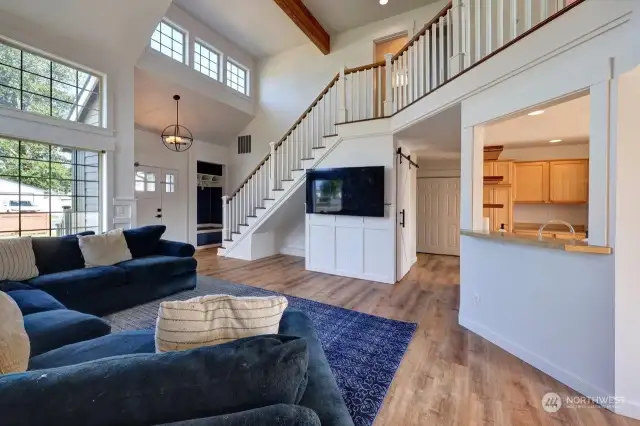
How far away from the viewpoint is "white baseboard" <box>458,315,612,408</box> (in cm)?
186

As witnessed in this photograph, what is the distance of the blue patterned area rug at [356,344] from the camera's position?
186 centimetres

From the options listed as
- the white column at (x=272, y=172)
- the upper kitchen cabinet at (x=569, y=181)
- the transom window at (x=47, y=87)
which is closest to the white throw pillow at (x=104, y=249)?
the transom window at (x=47, y=87)

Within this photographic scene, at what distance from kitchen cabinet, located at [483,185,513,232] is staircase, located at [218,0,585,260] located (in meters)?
2.39

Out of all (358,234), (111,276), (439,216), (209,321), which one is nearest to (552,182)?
(439,216)

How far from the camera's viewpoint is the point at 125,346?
1405 mm

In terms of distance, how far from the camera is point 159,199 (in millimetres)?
6566

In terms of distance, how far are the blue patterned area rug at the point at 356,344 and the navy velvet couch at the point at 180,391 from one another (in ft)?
3.59

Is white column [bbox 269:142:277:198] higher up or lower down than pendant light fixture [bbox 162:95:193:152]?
lower down

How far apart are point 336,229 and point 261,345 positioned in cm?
408

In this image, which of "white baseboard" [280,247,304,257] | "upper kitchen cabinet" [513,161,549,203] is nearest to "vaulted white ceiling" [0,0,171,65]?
"white baseboard" [280,247,304,257]

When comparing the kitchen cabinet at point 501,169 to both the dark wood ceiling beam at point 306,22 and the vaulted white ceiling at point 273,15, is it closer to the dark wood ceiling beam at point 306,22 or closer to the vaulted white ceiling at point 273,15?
the vaulted white ceiling at point 273,15

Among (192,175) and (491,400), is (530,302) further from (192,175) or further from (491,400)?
(192,175)

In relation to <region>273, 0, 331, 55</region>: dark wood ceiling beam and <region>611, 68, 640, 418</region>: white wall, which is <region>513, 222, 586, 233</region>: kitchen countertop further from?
<region>273, 0, 331, 55</region>: dark wood ceiling beam

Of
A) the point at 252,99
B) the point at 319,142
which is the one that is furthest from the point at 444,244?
Answer: the point at 252,99
